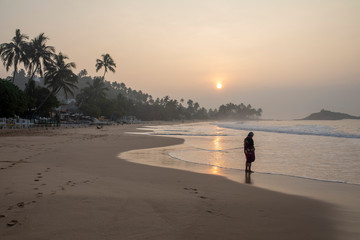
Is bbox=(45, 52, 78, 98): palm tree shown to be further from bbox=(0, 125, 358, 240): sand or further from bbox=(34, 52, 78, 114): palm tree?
bbox=(0, 125, 358, 240): sand

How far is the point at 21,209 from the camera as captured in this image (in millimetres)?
4797

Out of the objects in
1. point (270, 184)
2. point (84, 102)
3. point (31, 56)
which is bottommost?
point (270, 184)

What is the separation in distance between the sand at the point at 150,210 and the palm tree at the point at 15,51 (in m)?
45.2

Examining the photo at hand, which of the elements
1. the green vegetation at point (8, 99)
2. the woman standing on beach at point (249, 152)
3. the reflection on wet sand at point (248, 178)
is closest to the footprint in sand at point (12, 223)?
the reflection on wet sand at point (248, 178)

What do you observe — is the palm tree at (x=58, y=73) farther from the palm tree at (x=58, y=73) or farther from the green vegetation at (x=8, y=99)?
the green vegetation at (x=8, y=99)

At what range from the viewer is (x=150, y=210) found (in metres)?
5.16

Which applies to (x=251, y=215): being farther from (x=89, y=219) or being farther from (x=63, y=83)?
(x=63, y=83)

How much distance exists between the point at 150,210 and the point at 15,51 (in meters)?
50.1

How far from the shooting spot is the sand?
4145mm

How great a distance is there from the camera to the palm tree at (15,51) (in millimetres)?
44781

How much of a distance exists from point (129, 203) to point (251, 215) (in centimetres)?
239

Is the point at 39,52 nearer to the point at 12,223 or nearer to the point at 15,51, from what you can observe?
the point at 15,51

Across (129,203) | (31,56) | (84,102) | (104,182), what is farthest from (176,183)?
(84,102)

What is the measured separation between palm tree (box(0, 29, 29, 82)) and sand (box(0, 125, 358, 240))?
148 feet
